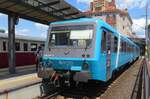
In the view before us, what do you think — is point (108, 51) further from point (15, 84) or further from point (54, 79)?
point (15, 84)

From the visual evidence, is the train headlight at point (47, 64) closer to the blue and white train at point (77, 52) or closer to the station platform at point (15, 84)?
the blue and white train at point (77, 52)

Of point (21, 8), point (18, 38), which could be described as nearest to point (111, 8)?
point (18, 38)

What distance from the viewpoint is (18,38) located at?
21906 mm

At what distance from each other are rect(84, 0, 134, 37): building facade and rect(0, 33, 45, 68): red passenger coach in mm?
59433

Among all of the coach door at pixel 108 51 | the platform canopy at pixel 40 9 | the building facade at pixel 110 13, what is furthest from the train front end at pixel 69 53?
the building facade at pixel 110 13

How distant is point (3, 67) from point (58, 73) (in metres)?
11.0

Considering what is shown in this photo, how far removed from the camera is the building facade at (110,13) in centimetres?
8625

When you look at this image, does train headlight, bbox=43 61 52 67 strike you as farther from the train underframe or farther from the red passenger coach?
the red passenger coach

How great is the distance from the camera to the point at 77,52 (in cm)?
1070

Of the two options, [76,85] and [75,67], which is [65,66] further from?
[76,85]

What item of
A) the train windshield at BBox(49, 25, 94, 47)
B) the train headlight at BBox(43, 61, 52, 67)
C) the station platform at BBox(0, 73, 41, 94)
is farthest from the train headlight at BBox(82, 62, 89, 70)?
the station platform at BBox(0, 73, 41, 94)

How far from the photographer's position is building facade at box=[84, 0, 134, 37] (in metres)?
86.2

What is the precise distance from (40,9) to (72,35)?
521 cm

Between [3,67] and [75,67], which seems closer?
[75,67]
